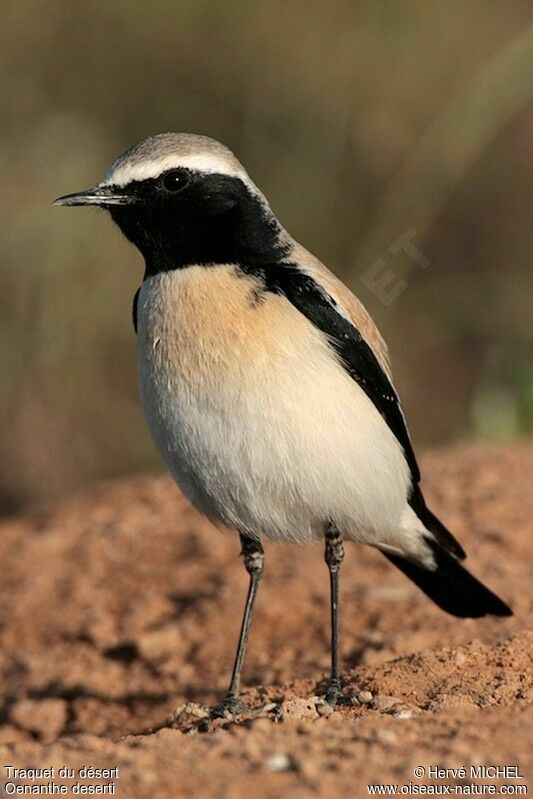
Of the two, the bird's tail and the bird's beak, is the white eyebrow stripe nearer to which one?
the bird's beak

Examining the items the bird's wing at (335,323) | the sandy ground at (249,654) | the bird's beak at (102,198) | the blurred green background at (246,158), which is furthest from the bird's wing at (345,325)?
the blurred green background at (246,158)

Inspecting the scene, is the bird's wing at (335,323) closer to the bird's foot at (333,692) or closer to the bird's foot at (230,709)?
the bird's foot at (333,692)

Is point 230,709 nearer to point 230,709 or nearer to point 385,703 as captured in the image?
point 230,709

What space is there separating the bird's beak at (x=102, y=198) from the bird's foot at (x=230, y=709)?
91.5 inches

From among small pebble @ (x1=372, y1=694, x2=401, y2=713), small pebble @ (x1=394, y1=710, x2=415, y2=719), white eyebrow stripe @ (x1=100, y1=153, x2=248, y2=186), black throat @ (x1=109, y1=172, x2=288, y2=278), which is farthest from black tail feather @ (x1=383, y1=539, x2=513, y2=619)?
white eyebrow stripe @ (x1=100, y1=153, x2=248, y2=186)

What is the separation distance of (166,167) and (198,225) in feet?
0.99

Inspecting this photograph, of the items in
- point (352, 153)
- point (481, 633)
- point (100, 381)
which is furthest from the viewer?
point (352, 153)

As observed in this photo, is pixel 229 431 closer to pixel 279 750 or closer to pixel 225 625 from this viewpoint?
pixel 279 750

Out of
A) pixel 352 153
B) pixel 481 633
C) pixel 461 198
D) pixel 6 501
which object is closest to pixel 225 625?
pixel 481 633

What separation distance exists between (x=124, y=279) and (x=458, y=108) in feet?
10.8

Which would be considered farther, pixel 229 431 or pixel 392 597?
pixel 392 597

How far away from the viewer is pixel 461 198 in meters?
15.9

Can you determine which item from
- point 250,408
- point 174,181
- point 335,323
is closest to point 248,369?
point 250,408

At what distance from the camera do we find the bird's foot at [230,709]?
221 inches
